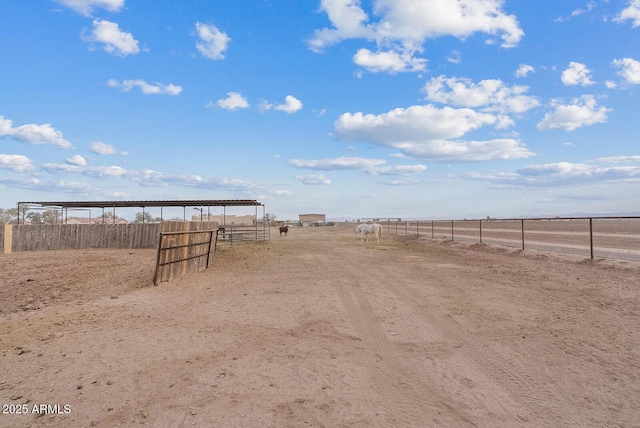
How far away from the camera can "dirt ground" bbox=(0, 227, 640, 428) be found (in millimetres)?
3480

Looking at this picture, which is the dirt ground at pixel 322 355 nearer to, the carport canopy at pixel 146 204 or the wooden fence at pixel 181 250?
the wooden fence at pixel 181 250

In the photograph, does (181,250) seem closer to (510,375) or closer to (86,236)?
(510,375)

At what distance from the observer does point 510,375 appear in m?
4.27

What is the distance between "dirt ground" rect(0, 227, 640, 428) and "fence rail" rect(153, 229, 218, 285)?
762mm

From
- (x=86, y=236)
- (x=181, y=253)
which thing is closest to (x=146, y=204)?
(x=86, y=236)

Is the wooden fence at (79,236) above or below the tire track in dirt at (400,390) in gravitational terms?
above

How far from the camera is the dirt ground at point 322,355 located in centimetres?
348

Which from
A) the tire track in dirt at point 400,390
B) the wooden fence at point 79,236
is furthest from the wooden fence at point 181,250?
the wooden fence at point 79,236

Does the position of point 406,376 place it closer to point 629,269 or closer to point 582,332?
point 582,332

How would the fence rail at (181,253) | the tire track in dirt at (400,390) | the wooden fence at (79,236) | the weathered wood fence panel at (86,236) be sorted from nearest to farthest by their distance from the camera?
the tire track in dirt at (400,390)
the fence rail at (181,253)
the wooden fence at (79,236)
the weathered wood fence panel at (86,236)

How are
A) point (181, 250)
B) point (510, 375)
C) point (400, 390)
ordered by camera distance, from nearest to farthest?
point (400, 390) < point (510, 375) < point (181, 250)

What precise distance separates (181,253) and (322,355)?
7753mm

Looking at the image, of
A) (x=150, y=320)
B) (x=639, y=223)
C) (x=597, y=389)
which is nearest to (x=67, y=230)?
(x=150, y=320)

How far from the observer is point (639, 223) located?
13.2 metres
